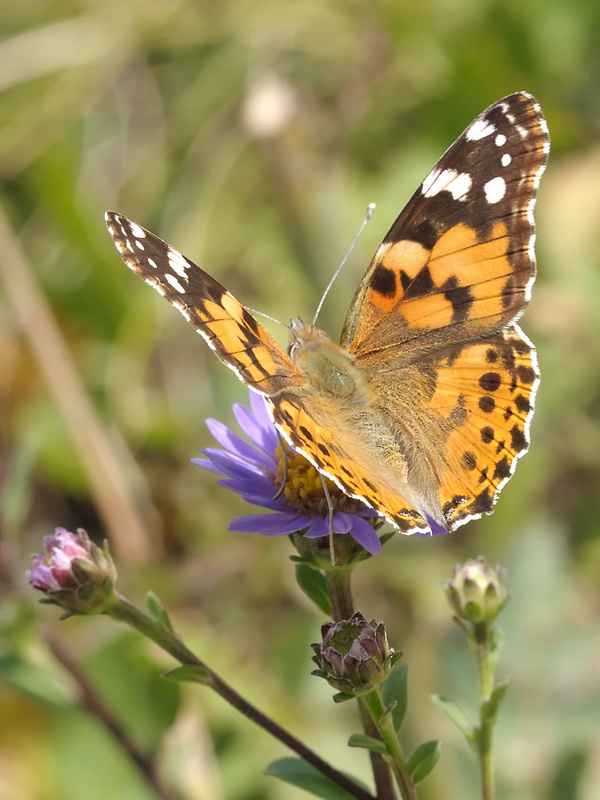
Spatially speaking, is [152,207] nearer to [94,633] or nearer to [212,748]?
[94,633]

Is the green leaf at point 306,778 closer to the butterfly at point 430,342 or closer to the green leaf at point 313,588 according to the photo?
the green leaf at point 313,588

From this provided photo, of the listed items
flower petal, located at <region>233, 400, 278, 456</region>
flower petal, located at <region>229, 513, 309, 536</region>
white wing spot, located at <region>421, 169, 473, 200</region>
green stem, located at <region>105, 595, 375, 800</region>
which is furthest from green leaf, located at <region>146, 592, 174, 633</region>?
white wing spot, located at <region>421, 169, 473, 200</region>

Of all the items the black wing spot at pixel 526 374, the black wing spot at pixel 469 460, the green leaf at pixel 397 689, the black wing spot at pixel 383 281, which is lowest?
the green leaf at pixel 397 689

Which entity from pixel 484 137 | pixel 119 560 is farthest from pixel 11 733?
pixel 484 137

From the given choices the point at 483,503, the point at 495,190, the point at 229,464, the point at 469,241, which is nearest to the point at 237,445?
the point at 229,464

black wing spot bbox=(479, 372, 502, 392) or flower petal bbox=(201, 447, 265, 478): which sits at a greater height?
flower petal bbox=(201, 447, 265, 478)

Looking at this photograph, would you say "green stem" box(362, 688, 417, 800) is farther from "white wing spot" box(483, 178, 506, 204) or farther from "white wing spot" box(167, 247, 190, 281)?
"white wing spot" box(483, 178, 506, 204)

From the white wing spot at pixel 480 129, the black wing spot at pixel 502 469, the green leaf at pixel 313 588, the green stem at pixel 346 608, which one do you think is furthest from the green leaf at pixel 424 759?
the white wing spot at pixel 480 129
